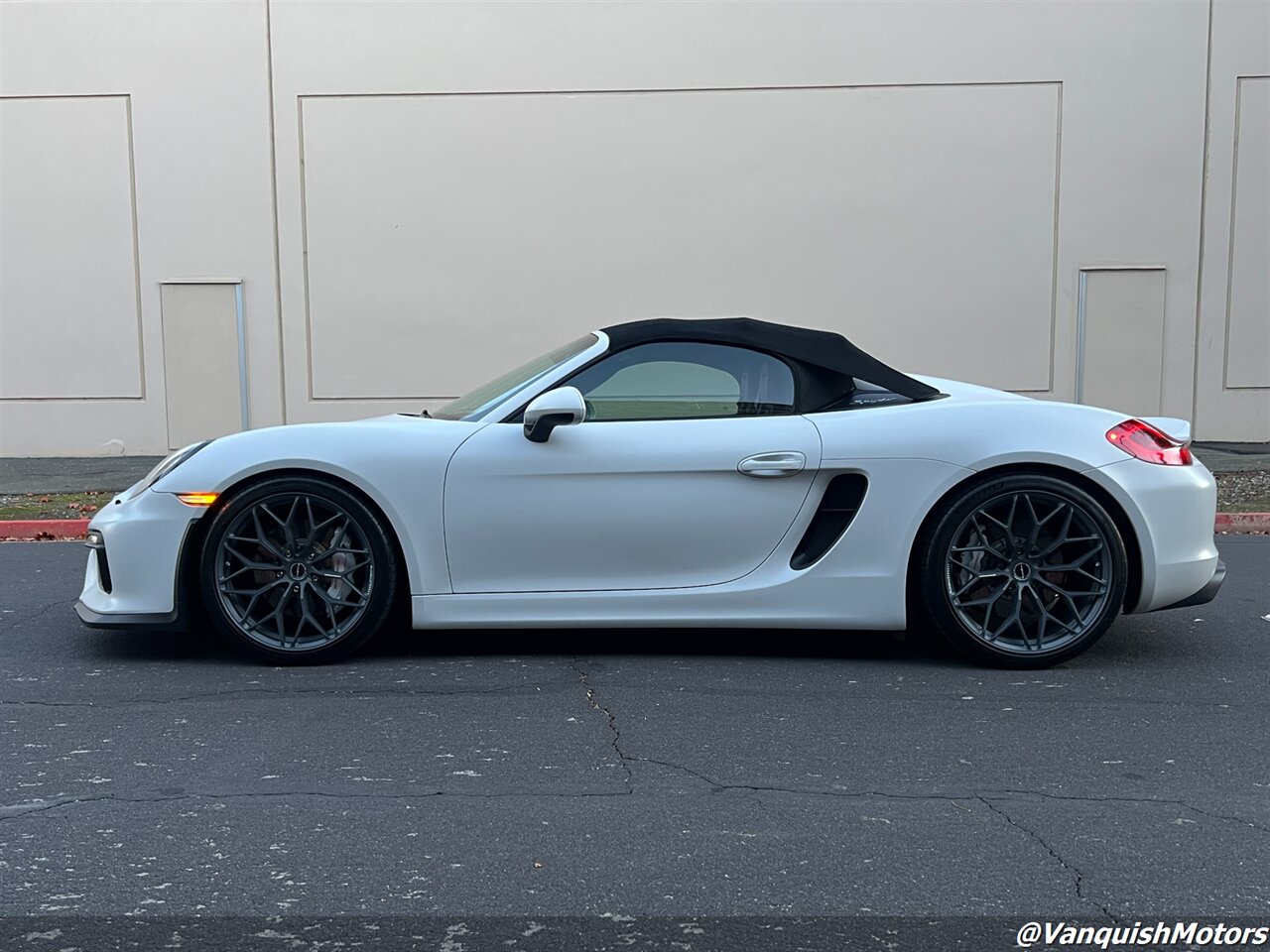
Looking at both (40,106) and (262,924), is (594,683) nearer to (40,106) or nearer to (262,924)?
(262,924)

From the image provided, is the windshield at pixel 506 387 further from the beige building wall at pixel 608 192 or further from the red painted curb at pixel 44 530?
the beige building wall at pixel 608 192

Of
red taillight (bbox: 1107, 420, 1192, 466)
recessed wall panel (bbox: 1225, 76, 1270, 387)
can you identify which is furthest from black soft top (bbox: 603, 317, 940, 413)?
recessed wall panel (bbox: 1225, 76, 1270, 387)

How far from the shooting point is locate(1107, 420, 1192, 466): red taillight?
4895 millimetres

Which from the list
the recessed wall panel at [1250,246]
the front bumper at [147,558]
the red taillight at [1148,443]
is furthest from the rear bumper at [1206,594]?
the recessed wall panel at [1250,246]

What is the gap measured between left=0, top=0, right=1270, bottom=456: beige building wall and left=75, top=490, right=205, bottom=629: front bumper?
8946mm

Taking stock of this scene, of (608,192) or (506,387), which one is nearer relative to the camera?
(506,387)

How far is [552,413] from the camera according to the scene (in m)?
4.79

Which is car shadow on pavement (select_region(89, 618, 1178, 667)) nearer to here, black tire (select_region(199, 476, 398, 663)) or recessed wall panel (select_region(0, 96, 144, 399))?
black tire (select_region(199, 476, 398, 663))

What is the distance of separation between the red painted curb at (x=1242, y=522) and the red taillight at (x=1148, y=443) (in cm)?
446

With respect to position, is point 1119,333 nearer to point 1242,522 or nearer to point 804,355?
point 1242,522

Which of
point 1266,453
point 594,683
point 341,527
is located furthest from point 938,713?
point 1266,453

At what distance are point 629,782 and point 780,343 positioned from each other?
6.81 ft

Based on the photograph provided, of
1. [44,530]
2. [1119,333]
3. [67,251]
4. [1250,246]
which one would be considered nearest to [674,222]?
[1119,333]

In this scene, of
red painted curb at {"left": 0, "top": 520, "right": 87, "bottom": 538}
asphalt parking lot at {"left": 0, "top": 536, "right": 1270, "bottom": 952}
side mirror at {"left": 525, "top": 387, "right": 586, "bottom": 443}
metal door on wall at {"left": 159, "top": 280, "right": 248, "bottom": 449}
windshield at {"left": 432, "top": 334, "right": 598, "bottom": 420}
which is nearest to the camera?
asphalt parking lot at {"left": 0, "top": 536, "right": 1270, "bottom": 952}
